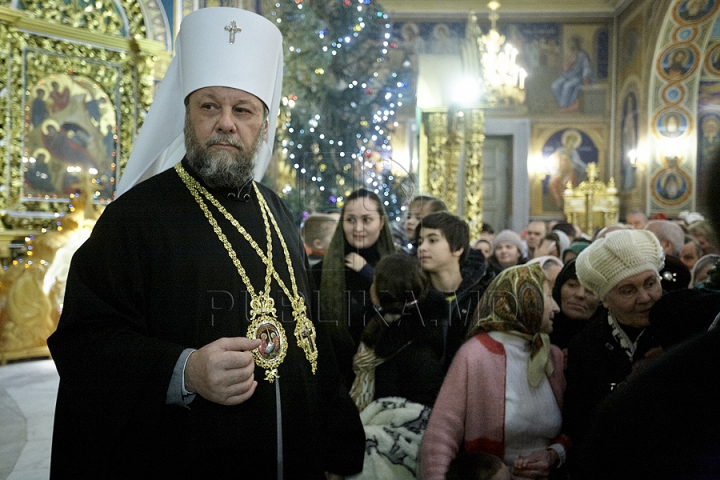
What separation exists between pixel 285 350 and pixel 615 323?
1.31 meters

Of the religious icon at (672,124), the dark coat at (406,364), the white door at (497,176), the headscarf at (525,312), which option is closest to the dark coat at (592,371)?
the headscarf at (525,312)

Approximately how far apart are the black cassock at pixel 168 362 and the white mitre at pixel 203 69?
170 mm

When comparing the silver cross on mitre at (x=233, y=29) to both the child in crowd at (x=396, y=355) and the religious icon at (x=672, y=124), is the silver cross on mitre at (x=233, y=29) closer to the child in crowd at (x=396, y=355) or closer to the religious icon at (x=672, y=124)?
the child in crowd at (x=396, y=355)

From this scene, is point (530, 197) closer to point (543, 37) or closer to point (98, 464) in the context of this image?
point (543, 37)

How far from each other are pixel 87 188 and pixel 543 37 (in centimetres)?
1318

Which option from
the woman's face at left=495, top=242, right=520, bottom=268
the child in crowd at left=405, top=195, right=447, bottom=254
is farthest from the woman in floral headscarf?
the woman's face at left=495, top=242, right=520, bottom=268

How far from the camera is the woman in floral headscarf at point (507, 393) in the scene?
7.11ft

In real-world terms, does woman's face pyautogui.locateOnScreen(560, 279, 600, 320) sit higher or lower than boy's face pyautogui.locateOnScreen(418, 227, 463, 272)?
lower

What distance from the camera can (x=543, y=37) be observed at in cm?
1627

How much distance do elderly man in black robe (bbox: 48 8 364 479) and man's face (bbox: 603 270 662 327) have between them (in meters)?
1.11

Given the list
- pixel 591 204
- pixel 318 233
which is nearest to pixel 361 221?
pixel 318 233

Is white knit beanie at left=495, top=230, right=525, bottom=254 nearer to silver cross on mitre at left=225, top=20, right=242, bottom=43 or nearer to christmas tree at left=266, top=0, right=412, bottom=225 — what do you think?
christmas tree at left=266, top=0, right=412, bottom=225

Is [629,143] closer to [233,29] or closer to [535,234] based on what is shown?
[535,234]

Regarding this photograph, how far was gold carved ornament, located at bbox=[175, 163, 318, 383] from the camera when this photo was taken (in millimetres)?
1753
